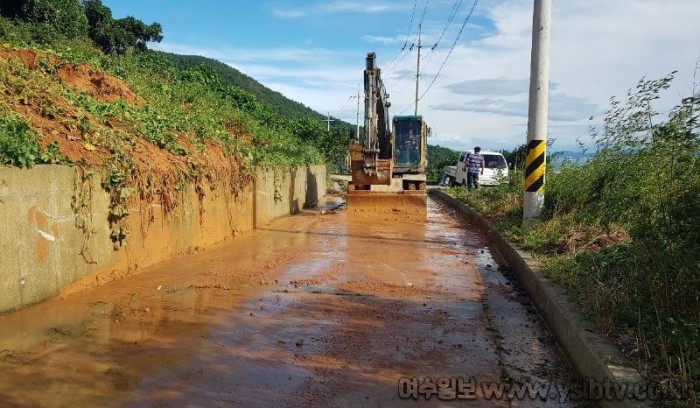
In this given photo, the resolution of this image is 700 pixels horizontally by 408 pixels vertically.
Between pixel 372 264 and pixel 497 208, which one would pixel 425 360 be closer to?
pixel 372 264

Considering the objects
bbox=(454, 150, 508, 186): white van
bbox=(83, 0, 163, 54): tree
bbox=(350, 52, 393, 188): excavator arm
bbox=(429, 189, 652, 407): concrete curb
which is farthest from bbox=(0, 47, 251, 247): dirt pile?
bbox=(83, 0, 163, 54): tree

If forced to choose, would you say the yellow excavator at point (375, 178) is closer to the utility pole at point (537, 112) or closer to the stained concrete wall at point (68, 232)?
the utility pole at point (537, 112)

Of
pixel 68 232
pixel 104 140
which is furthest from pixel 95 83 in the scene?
pixel 68 232

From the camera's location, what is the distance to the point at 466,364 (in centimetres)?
452

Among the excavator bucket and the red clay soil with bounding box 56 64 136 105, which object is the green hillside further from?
the red clay soil with bounding box 56 64 136 105

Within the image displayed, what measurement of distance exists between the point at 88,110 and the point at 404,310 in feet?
18.4

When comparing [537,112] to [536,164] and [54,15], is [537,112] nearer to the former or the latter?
[536,164]

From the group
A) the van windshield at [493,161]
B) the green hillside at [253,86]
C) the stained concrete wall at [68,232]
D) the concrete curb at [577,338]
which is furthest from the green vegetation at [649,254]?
the green hillside at [253,86]

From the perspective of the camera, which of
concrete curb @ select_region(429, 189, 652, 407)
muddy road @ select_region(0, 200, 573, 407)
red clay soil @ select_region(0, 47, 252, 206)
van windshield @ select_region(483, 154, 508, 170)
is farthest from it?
van windshield @ select_region(483, 154, 508, 170)

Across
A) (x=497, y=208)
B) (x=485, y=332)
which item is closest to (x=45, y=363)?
(x=485, y=332)

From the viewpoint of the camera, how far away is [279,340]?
4.95 m

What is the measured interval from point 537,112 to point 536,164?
93cm

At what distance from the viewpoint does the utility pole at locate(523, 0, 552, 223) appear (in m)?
9.75

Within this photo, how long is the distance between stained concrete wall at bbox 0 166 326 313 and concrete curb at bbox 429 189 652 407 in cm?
500
